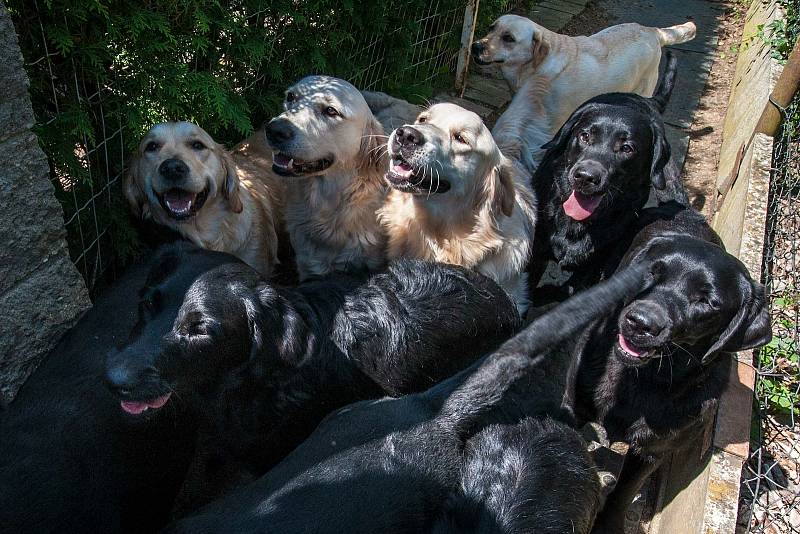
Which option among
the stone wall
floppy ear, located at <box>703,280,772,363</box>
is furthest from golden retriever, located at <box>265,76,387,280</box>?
floppy ear, located at <box>703,280,772,363</box>

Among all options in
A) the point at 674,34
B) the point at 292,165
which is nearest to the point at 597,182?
the point at 292,165

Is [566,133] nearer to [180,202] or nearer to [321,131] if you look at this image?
[321,131]

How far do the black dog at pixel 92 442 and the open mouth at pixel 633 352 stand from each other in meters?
1.76

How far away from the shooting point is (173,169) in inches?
134

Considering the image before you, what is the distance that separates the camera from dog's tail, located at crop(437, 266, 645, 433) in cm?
229

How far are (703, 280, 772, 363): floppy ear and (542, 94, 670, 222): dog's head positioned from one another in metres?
1.16

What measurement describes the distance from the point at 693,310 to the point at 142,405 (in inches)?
88.7

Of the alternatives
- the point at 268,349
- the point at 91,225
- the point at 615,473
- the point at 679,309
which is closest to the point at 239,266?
the point at 268,349

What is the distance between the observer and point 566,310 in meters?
2.32

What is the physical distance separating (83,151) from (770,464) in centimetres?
394

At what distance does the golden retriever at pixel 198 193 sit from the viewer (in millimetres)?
3459

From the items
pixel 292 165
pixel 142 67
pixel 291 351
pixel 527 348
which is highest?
pixel 142 67

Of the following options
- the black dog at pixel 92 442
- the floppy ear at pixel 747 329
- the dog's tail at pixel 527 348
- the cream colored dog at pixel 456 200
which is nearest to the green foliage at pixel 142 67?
the black dog at pixel 92 442

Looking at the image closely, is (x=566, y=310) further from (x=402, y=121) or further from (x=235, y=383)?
(x=402, y=121)
